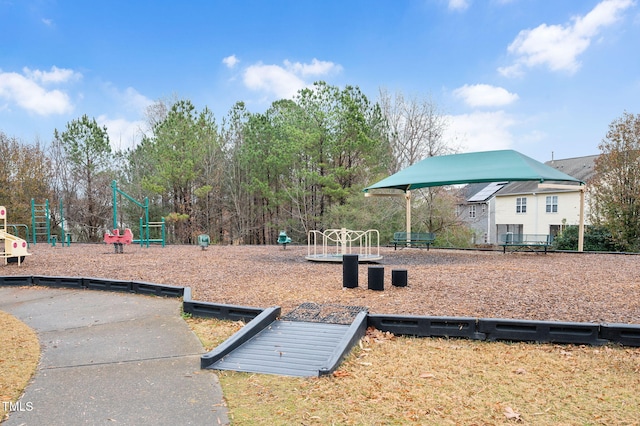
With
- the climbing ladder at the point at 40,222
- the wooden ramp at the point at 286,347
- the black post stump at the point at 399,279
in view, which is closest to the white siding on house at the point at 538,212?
the black post stump at the point at 399,279

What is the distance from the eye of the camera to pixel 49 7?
44.3ft

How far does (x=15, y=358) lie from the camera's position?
391 cm

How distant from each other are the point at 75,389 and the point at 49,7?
1496cm

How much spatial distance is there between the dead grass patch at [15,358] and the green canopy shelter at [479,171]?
10845 millimetres

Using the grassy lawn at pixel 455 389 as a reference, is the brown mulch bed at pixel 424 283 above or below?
above

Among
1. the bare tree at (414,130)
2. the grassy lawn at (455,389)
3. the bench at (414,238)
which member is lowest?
the grassy lawn at (455,389)

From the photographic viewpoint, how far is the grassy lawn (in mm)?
2750

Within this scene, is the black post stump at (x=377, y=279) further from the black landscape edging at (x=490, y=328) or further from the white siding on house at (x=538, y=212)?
the white siding on house at (x=538, y=212)

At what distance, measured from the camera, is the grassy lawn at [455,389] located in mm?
2750

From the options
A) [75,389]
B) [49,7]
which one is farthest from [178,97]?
[75,389]

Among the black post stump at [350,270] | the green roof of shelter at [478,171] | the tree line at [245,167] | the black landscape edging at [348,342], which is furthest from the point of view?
the tree line at [245,167]

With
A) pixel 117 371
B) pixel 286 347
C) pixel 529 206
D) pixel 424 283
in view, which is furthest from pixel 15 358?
pixel 529 206

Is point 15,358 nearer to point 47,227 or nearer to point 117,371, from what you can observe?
point 117,371

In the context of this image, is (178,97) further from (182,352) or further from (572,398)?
(572,398)
